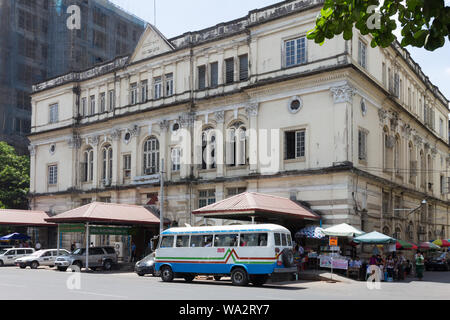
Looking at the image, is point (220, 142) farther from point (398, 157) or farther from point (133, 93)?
point (398, 157)

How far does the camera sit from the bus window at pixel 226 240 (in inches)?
1005

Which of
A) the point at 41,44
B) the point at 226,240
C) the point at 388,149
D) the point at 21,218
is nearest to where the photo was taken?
the point at 226,240

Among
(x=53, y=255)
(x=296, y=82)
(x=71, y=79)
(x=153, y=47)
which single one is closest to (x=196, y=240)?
(x=296, y=82)

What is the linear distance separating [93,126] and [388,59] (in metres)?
25.7

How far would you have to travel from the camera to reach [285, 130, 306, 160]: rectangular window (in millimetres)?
35688

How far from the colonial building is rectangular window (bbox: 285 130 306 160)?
7cm

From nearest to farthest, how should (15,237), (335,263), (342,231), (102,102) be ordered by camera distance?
(335,263) → (342,231) → (102,102) → (15,237)

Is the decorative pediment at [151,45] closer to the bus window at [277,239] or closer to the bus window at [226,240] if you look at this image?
the bus window at [226,240]

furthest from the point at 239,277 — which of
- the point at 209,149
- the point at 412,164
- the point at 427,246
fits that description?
the point at 412,164

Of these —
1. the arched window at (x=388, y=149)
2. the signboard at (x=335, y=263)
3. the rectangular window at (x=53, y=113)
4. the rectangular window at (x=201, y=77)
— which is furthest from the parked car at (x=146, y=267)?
the rectangular window at (x=53, y=113)

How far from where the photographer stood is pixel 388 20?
24.0 feet

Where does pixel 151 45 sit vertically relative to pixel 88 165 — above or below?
above

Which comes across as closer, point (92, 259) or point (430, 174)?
point (92, 259)

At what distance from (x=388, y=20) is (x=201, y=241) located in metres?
20.5
